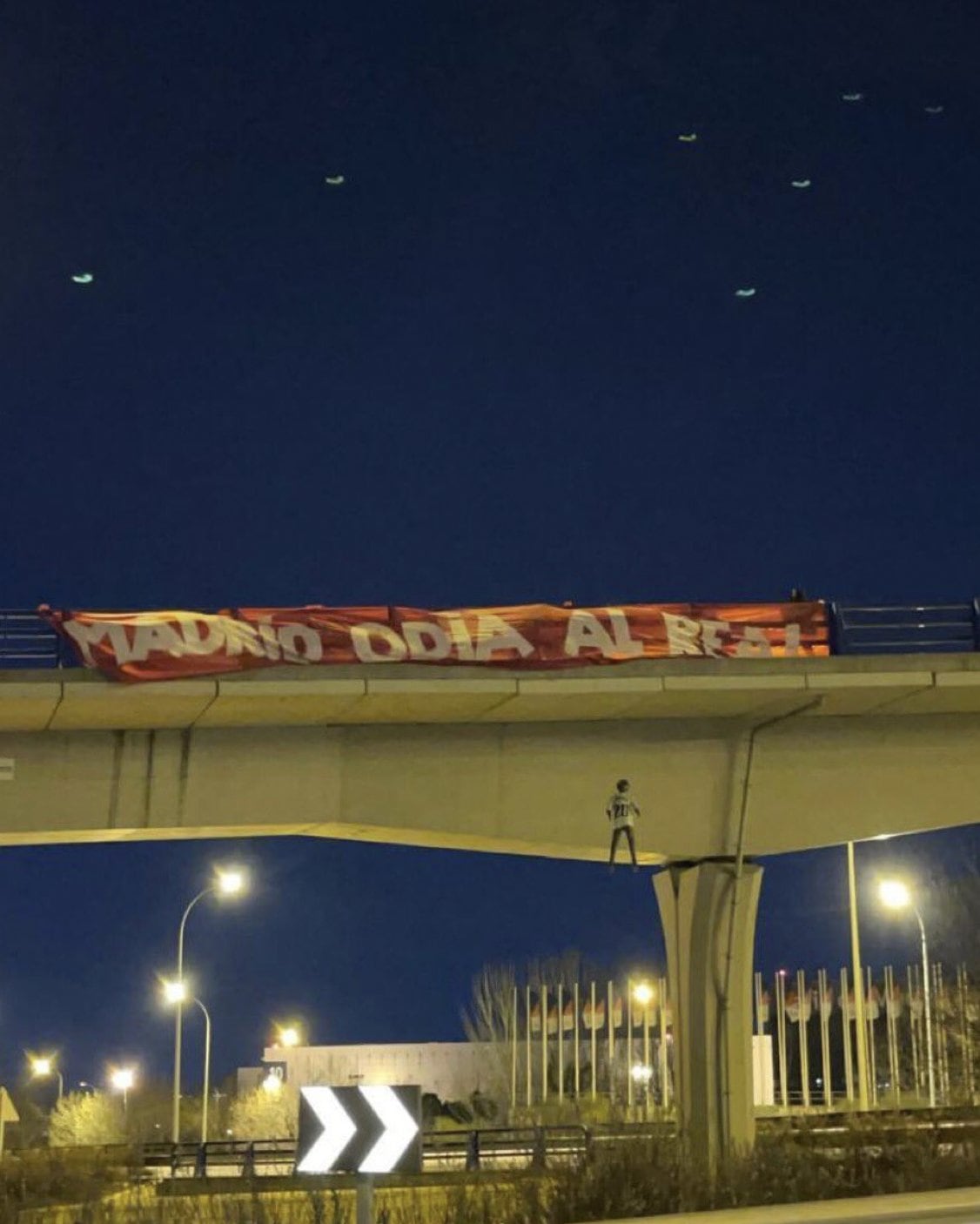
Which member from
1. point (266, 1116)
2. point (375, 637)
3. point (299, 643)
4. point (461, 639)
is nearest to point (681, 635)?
point (461, 639)

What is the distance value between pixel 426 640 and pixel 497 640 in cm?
106

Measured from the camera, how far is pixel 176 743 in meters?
24.8

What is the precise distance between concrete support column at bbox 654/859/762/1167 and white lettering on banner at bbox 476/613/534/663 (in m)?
4.81

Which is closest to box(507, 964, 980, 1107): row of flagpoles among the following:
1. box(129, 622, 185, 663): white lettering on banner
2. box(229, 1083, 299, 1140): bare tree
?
box(229, 1083, 299, 1140): bare tree

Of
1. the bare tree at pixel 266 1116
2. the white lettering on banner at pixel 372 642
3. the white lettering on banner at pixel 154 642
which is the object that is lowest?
the bare tree at pixel 266 1116

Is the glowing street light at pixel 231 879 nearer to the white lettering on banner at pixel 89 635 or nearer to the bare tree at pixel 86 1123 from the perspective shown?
the bare tree at pixel 86 1123

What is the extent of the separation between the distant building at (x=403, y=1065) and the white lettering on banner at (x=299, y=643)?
59871 millimetres

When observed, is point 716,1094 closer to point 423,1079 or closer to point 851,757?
point 851,757

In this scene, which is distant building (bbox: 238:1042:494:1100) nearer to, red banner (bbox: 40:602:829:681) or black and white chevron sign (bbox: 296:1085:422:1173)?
red banner (bbox: 40:602:829:681)

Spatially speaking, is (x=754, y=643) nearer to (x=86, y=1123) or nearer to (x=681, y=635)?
(x=681, y=635)

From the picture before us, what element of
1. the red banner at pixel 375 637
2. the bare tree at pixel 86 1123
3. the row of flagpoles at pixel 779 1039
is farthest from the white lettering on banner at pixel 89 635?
the row of flagpoles at pixel 779 1039

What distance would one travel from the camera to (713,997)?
84.8 ft

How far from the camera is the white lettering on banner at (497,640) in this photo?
24.5 metres

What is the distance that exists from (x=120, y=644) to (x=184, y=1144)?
11.5m
